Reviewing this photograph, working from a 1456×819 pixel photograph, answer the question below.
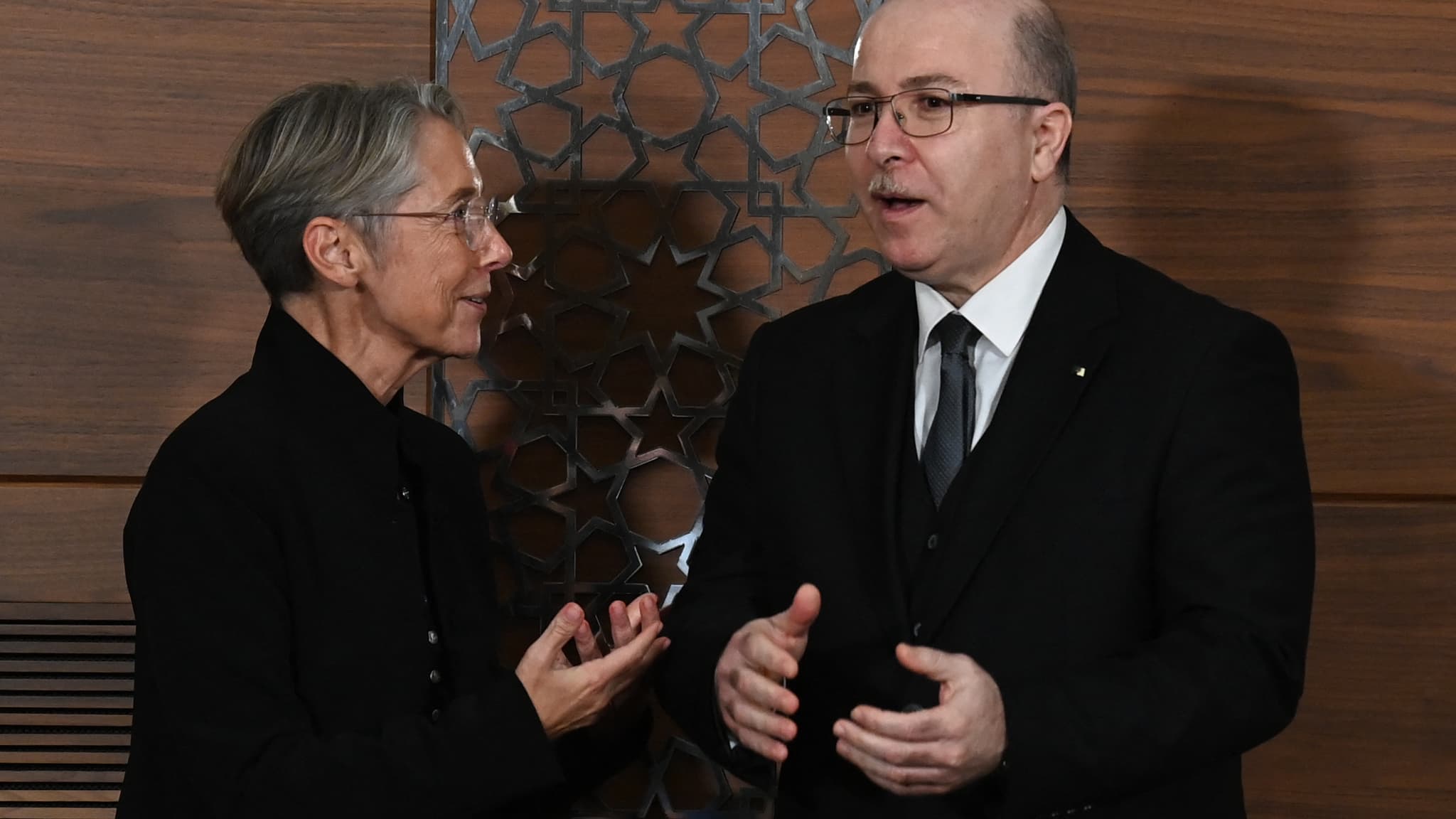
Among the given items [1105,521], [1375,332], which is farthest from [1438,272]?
[1105,521]

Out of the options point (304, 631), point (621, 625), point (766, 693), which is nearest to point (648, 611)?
point (621, 625)

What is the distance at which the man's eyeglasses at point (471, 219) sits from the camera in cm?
175

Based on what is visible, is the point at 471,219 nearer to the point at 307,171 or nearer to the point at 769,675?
the point at 307,171

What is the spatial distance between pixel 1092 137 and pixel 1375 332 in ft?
1.67

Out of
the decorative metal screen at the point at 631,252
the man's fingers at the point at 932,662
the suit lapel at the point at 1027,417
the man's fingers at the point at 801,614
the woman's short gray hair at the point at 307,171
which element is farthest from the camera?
the decorative metal screen at the point at 631,252

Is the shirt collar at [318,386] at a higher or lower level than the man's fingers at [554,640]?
higher

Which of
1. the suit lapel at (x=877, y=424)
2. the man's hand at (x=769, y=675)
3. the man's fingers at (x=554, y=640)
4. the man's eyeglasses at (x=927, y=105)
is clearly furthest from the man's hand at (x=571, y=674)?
the man's eyeglasses at (x=927, y=105)

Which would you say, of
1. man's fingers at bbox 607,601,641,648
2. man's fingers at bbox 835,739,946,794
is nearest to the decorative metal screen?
man's fingers at bbox 607,601,641,648

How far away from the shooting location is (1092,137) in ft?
6.96

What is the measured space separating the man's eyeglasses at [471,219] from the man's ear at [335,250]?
81 mm

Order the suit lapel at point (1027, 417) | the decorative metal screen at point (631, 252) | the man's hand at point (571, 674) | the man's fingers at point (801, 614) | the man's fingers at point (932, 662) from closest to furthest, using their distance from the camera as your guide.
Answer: the man's fingers at point (932, 662) → the man's fingers at point (801, 614) → the suit lapel at point (1027, 417) → the man's hand at point (571, 674) → the decorative metal screen at point (631, 252)

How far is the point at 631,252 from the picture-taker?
2125 mm

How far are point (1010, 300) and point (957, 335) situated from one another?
0.23ft

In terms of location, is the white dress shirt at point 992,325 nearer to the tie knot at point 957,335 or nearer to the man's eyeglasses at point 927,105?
the tie knot at point 957,335
